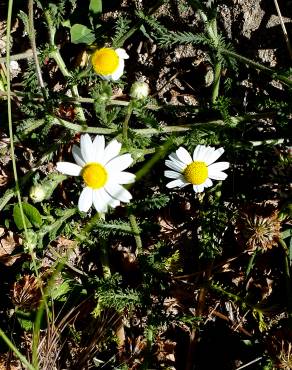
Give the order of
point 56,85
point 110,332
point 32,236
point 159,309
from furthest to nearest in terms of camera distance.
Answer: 1. point 56,85
2. point 110,332
3. point 159,309
4. point 32,236

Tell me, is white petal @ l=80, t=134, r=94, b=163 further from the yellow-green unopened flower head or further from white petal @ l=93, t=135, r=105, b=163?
the yellow-green unopened flower head

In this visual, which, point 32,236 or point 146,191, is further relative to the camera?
point 146,191

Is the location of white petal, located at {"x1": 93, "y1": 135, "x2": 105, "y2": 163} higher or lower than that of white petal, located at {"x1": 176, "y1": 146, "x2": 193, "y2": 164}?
lower

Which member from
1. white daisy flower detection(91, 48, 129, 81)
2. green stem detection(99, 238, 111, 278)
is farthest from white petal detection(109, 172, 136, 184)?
green stem detection(99, 238, 111, 278)

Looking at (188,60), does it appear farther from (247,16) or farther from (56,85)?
(56,85)

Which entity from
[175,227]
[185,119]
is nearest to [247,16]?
[185,119]

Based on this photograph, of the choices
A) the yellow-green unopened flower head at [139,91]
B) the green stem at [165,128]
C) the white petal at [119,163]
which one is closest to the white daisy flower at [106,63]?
the yellow-green unopened flower head at [139,91]
